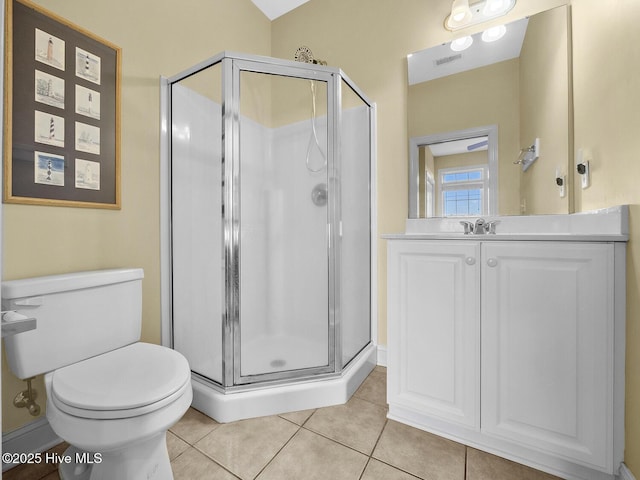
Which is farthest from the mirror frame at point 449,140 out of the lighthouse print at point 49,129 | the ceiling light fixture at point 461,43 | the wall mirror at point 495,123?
the lighthouse print at point 49,129

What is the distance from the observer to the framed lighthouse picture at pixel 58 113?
1.34 m

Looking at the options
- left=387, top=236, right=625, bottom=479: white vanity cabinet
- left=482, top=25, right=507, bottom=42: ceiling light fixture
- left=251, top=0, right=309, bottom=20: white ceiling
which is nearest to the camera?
left=387, top=236, right=625, bottom=479: white vanity cabinet

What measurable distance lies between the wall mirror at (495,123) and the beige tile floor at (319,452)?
1.22 metres

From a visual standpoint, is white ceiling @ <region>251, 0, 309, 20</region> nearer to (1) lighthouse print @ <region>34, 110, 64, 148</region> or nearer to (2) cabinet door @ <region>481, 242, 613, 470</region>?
(1) lighthouse print @ <region>34, 110, 64, 148</region>

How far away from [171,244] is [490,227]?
1.78m

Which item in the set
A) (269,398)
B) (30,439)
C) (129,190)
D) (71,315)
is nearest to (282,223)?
(129,190)

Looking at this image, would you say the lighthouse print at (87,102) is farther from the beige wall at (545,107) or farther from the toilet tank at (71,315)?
the beige wall at (545,107)

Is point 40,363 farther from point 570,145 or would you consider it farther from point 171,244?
point 570,145

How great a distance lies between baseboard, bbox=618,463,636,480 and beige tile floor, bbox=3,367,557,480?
23 centimetres

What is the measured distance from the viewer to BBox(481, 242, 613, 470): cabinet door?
3.92ft

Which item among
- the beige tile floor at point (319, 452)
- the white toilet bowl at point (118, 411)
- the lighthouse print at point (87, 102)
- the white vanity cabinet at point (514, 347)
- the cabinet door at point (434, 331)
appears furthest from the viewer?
the lighthouse print at point (87, 102)

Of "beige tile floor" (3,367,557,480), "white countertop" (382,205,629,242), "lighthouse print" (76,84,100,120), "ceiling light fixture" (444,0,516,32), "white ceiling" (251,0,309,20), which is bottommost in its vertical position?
"beige tile floor" (3,367,557,480)


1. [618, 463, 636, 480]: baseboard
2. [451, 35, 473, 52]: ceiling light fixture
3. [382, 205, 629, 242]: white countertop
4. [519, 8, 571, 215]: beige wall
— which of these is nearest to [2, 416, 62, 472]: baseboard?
[382, 205, 629, 242]: white countertop

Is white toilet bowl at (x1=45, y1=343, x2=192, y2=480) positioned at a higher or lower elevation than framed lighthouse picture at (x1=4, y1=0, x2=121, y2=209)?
lower
